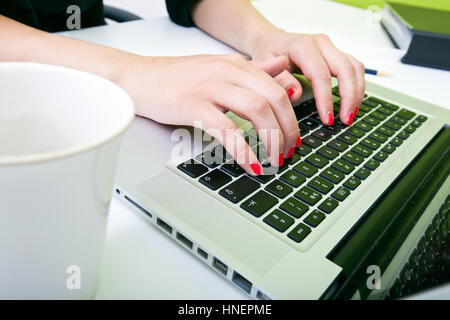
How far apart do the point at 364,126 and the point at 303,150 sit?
0.13 m

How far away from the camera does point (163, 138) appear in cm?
42

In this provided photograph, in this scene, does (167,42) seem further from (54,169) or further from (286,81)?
(54,169)

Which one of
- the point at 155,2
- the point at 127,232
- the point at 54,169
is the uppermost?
the point at 54,169

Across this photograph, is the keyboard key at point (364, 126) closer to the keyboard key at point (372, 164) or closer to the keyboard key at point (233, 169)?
the keyboard key at point (372, 164)

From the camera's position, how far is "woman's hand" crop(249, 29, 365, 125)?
51 cm

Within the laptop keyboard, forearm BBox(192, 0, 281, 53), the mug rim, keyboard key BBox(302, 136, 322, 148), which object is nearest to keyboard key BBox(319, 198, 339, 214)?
the laptop keyboard

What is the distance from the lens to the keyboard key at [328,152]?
0.42 m

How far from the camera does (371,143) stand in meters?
0.46

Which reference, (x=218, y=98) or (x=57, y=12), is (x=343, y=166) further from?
(x=57, y=12)

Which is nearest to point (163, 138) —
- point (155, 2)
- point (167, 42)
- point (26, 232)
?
point (26, 232)

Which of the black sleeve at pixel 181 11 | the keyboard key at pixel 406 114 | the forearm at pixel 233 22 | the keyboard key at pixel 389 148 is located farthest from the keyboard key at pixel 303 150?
the black sleeve at pixel 181 11

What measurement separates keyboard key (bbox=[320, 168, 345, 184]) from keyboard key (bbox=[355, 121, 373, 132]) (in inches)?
5.4

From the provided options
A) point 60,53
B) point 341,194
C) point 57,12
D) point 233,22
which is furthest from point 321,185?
point 57,12

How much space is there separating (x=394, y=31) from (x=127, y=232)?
857mm
